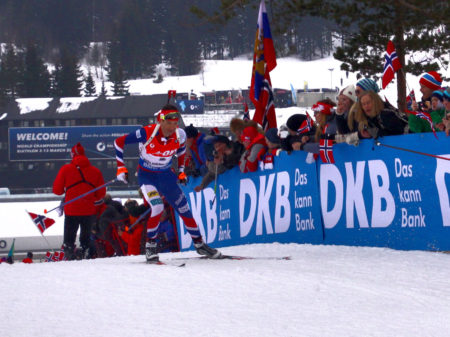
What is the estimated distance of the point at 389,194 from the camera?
23.4 ft

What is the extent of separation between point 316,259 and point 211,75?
154762mm

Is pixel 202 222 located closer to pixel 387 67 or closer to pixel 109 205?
pixel 109 205

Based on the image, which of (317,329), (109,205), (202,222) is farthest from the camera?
(109,205)

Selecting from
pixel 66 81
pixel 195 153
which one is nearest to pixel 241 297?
pixel 195 153

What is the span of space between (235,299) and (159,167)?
2972 mm

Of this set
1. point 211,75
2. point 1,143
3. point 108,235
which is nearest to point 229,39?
point 211,75

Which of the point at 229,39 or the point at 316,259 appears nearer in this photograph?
the point at 316,259

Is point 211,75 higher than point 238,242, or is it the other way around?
point 211,75

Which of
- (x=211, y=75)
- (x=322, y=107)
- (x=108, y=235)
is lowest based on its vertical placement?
(x=108, y=235)

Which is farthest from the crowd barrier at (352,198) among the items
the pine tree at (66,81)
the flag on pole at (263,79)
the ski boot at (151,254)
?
the pine tree at (66,81)

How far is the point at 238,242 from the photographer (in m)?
9.56

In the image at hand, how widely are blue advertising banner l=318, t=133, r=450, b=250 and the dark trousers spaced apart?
432 cm

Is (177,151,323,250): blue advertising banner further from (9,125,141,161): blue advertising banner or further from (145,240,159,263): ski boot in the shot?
(9,125,141,161): blue advertising banner

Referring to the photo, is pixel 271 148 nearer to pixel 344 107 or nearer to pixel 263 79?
pixel 344 107
